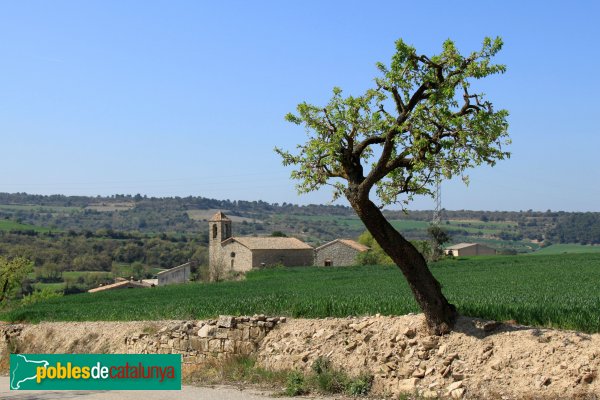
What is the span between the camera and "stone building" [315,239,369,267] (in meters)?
92.8

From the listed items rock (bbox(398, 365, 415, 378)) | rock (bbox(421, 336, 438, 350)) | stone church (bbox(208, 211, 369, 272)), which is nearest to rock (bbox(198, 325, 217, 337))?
rock (bbox(398, 365, 415, 378))

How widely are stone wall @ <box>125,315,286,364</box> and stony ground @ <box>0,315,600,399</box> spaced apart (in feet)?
1.27

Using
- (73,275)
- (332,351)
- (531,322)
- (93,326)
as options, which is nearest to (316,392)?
(332,351)

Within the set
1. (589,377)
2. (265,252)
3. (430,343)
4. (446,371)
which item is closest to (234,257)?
(265,252)

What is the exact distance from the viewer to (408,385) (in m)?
14.5

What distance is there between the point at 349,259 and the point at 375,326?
76666 mm

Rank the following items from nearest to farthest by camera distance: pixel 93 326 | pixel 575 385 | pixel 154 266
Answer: pixel 575 385 < pixel 93 326 < pixel 154 266

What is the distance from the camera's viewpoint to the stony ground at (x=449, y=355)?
12.9 metres

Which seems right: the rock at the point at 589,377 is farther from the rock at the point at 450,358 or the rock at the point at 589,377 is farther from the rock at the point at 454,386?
the rock at the point at 450,358

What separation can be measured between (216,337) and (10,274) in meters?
30.9

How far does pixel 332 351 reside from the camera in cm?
1678

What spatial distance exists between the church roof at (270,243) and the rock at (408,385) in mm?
72401

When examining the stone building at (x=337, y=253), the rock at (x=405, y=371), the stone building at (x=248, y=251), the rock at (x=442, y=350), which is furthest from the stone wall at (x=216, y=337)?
the stone building at (x=337, y=253)

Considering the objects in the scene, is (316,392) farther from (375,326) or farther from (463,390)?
(463,390)
